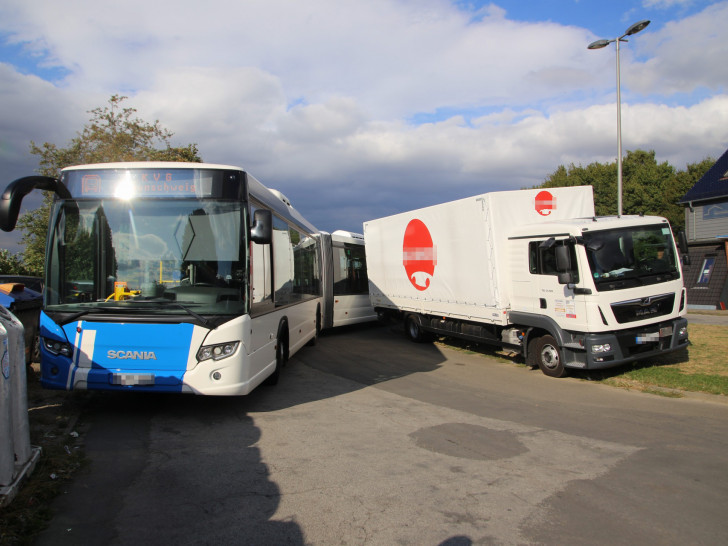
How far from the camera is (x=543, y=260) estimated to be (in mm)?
9453

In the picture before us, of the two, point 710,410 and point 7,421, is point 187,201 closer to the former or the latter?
point 7,421

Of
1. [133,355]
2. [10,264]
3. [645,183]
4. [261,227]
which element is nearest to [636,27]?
[261,227]

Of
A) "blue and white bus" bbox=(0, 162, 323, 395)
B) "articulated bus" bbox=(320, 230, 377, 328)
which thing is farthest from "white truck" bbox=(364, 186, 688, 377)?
"blue and white bus" bbox=(0, 162, 323, 395)

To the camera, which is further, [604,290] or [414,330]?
[414,330]

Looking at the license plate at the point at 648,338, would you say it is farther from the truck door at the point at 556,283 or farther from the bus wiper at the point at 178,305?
the bus wiper at the point at 178,305

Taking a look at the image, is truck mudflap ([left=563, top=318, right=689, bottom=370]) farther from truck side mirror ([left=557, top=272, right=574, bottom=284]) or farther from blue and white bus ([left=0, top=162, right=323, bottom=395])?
blue and white bus ([left=0, top=162, right=323, bottom=395])

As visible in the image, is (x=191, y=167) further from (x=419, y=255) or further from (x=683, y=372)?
(x=683, y=372)

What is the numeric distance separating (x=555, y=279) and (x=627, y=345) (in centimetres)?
157

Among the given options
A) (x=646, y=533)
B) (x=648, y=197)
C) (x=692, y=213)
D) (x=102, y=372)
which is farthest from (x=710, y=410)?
(x=648, y=197)

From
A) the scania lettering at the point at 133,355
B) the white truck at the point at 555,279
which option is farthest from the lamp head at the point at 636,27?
the scania lettering at the point at 133,355

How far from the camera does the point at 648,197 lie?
4184cm

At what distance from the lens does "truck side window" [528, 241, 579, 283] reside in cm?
889

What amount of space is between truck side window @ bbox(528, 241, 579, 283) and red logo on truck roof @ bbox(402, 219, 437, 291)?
3.22 metres

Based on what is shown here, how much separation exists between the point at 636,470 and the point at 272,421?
13.1 feet
